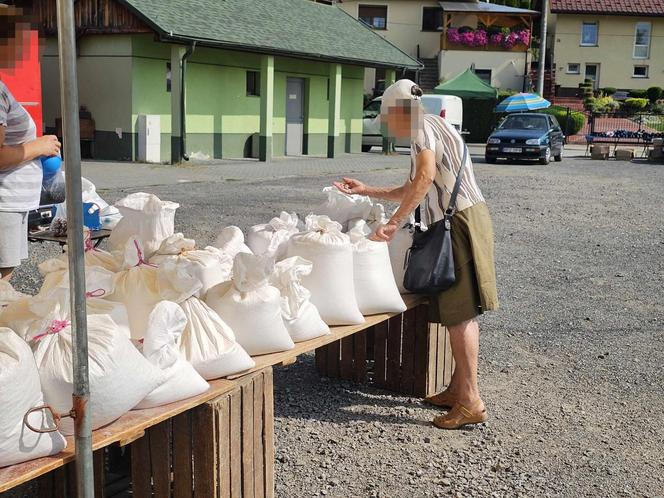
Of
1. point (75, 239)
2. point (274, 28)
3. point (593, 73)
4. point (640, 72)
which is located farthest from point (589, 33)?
point (75, 239)

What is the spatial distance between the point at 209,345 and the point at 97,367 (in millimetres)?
589

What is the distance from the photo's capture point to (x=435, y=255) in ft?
13.4

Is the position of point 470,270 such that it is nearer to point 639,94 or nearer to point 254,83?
point 254,83

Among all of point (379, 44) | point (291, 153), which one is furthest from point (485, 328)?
point (379, 44)

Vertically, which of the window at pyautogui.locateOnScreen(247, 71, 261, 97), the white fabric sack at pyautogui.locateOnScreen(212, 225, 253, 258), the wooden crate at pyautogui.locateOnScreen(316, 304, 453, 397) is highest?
the window at pyautogui.locateOnScreen(247, 71, 261, 97)

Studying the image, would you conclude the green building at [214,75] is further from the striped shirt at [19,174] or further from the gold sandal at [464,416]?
the gold sandal at [464,416]

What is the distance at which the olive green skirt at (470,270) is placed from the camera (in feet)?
13.4

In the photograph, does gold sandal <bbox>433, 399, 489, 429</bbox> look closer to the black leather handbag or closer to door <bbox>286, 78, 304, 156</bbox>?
the black leather handbag

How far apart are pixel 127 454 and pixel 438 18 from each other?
149 feet

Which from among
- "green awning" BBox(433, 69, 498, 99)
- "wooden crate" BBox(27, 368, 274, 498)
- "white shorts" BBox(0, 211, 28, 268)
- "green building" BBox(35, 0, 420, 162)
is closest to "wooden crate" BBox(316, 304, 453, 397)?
"wooden crate" BBox(27, 368, 274, 498)

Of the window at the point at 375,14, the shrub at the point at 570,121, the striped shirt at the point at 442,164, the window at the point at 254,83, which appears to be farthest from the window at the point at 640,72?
the striped shirt at the point at 442,164

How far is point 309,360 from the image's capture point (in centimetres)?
545

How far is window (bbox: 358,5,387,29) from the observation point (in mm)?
46844

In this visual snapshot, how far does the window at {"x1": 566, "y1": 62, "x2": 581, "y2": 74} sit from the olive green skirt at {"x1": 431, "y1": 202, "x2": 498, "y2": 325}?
47.9 metres
